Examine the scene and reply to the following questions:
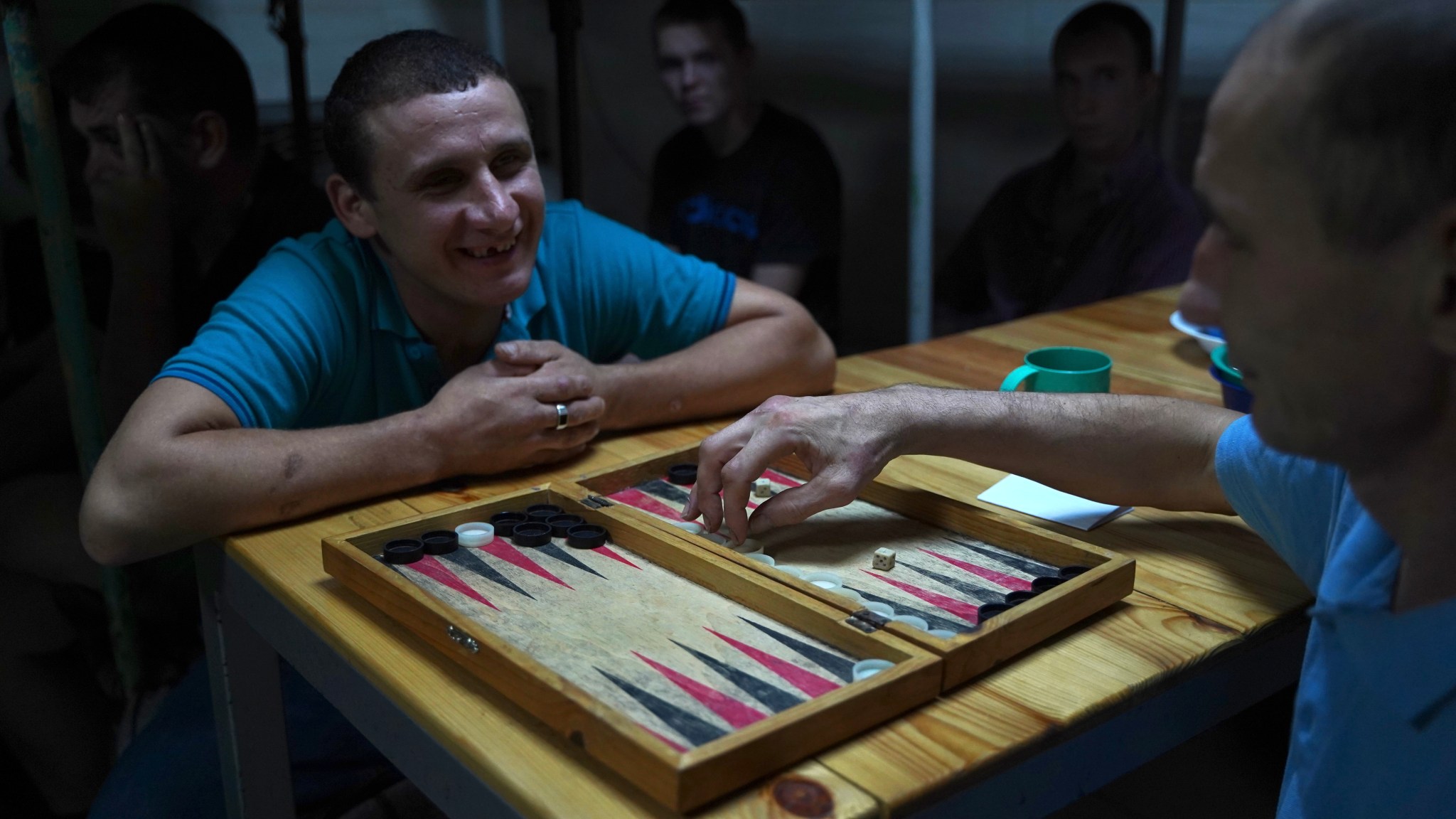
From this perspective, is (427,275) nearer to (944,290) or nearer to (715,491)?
(715,491)

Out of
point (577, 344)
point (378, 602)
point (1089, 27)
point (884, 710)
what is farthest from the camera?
point (1089, 27)

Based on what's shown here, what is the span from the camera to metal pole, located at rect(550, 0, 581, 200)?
2.28 m

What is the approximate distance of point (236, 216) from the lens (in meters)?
2.35

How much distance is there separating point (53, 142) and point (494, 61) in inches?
30.0

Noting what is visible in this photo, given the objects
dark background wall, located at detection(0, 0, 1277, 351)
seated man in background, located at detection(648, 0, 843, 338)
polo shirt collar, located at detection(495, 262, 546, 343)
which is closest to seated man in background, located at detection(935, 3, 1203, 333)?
dark background wall, located at detection(0, 0, 1277, 351)

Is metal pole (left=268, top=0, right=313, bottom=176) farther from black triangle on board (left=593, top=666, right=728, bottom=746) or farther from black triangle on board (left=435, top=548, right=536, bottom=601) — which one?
black triangle on board (left=593, top=666, right=728, bottom=746)

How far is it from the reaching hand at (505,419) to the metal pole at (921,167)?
4.61 feet

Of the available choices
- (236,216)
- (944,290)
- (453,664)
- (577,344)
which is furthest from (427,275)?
(944,290)

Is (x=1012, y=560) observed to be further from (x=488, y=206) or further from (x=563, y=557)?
(x=488, y=206)

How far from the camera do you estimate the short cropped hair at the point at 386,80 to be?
5.00 feet

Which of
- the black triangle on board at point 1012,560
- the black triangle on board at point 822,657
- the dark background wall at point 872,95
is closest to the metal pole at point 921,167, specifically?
the dark background wall at point 872,95

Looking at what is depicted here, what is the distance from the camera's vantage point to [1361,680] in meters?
0.89

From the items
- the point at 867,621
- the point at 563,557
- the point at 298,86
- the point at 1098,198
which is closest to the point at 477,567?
the point at 563,557

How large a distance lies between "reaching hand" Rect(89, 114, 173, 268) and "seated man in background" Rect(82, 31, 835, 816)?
76cm
